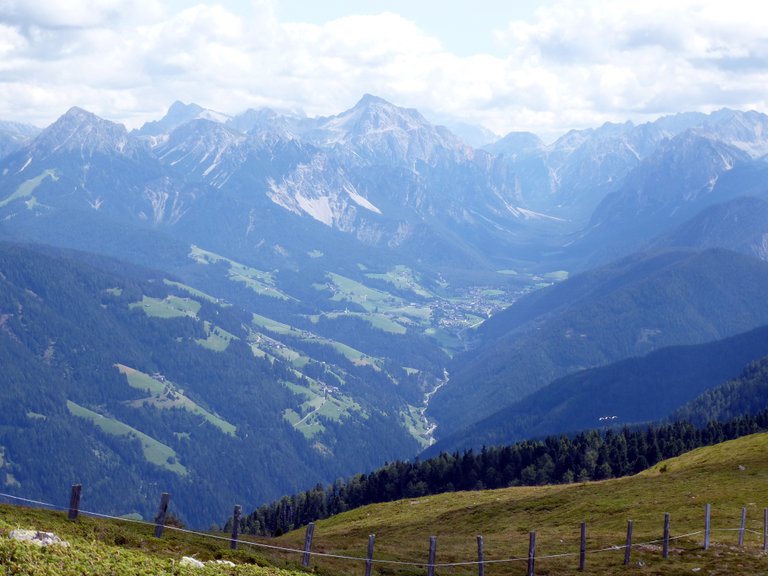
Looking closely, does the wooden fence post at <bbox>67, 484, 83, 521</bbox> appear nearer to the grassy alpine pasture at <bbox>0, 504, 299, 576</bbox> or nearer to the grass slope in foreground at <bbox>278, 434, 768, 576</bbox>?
the grassy alpine pasture at <bbox>0, 504, 299, 576</bbox>

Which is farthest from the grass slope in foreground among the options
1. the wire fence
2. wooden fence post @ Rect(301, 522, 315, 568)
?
wooden fence post @ Rect(301, 522, 315, 568)

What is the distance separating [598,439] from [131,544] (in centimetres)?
16370

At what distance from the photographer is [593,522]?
3258 inches

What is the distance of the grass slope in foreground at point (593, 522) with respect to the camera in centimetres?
5828

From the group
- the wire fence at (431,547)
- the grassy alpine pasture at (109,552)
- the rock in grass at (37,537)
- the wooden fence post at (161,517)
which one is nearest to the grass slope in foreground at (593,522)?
the wire fence at (431,547)

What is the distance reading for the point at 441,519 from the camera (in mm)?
99938

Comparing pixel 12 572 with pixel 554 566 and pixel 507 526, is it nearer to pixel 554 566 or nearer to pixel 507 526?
pixel 554 566

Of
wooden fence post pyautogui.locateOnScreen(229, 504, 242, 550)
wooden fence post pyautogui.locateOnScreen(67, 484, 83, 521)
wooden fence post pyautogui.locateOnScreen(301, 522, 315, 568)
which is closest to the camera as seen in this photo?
wooden fence post pyautogui.locateOnScreen(229, 504, 242, 550)

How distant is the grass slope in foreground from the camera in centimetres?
5828

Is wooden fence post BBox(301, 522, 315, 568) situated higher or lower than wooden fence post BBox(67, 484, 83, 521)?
lower

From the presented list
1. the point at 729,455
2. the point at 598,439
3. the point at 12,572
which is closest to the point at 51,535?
the point at 12,572

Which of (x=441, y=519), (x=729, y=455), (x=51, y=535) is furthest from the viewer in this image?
(x=729, y=455)

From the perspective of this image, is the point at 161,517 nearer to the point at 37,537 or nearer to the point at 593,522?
the point at 37,537

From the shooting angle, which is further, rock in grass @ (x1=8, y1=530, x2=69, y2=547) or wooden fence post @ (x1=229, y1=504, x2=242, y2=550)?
wooden fence post @ (x1=229, y1=504, x2=242, y2=550)
